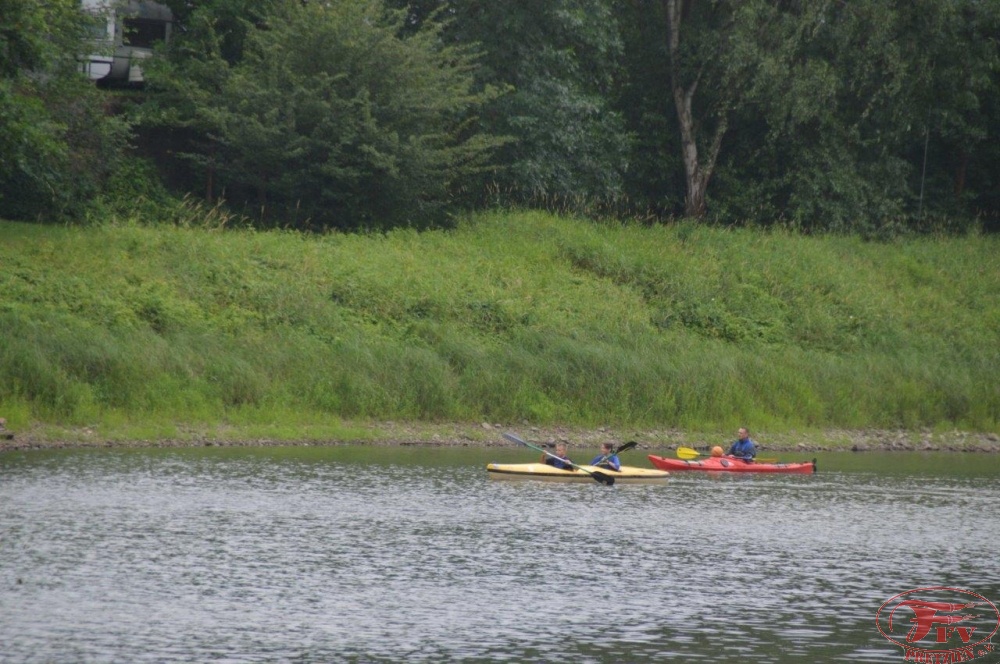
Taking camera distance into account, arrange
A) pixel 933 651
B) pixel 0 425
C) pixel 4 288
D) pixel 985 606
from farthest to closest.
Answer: pixel 4 288, pixel 0 425, pixel 985 606, pixel 933 651

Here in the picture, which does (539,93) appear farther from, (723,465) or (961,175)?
(723,465)

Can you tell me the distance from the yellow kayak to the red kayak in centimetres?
110

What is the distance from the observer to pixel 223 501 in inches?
934

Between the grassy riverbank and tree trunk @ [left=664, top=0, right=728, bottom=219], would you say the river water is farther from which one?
tree trunk @ [left=664, top=0, right=728, bottom=219]

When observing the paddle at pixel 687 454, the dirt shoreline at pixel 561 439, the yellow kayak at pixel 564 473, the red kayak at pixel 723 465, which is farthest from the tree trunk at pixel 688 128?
the yellow kayak at pixel 564 473

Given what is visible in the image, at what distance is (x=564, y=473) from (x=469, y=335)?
9580 mm

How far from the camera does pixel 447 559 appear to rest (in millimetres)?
19906

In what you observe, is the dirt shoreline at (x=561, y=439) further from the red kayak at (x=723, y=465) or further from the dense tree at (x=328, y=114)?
the dense tree at (x=328, y=114)

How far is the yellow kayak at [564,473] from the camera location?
28062 mm

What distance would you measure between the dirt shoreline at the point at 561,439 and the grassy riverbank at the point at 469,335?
0.80 feet

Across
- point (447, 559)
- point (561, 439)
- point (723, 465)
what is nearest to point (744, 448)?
point (723, 465)

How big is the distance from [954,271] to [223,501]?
3577cm

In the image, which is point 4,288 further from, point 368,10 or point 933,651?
point 933,651

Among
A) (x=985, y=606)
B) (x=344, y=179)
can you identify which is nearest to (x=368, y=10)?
(x=344, y=179)
